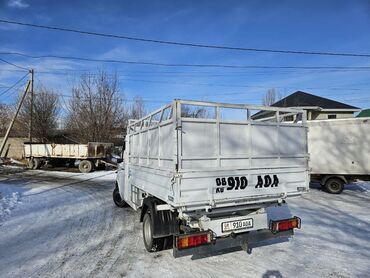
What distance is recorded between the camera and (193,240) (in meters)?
4.59

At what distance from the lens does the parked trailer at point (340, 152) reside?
1255 centimetres

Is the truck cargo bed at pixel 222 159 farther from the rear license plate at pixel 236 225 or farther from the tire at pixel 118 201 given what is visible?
the tire at pixel 118 201

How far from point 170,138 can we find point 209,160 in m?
→ 0.71

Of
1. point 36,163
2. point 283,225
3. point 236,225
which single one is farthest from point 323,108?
point 36,163

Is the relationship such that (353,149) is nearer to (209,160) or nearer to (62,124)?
(209,160)

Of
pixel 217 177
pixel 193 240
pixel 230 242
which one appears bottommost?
pixel 230 242

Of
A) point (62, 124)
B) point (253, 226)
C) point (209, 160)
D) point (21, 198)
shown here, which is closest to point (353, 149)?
point (253, 226)

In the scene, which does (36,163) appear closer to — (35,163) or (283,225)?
(35,163)

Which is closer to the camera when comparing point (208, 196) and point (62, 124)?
point (208, 196)

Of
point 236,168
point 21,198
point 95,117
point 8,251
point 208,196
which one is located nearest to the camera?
point 208,196

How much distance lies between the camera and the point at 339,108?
2677cm

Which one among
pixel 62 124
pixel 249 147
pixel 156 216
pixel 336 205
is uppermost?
pixel 62 124

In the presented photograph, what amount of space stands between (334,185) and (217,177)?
1047cm

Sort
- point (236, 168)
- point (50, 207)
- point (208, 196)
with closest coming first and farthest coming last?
point (208, 196) < point (236, 168) < point (50, 207)
